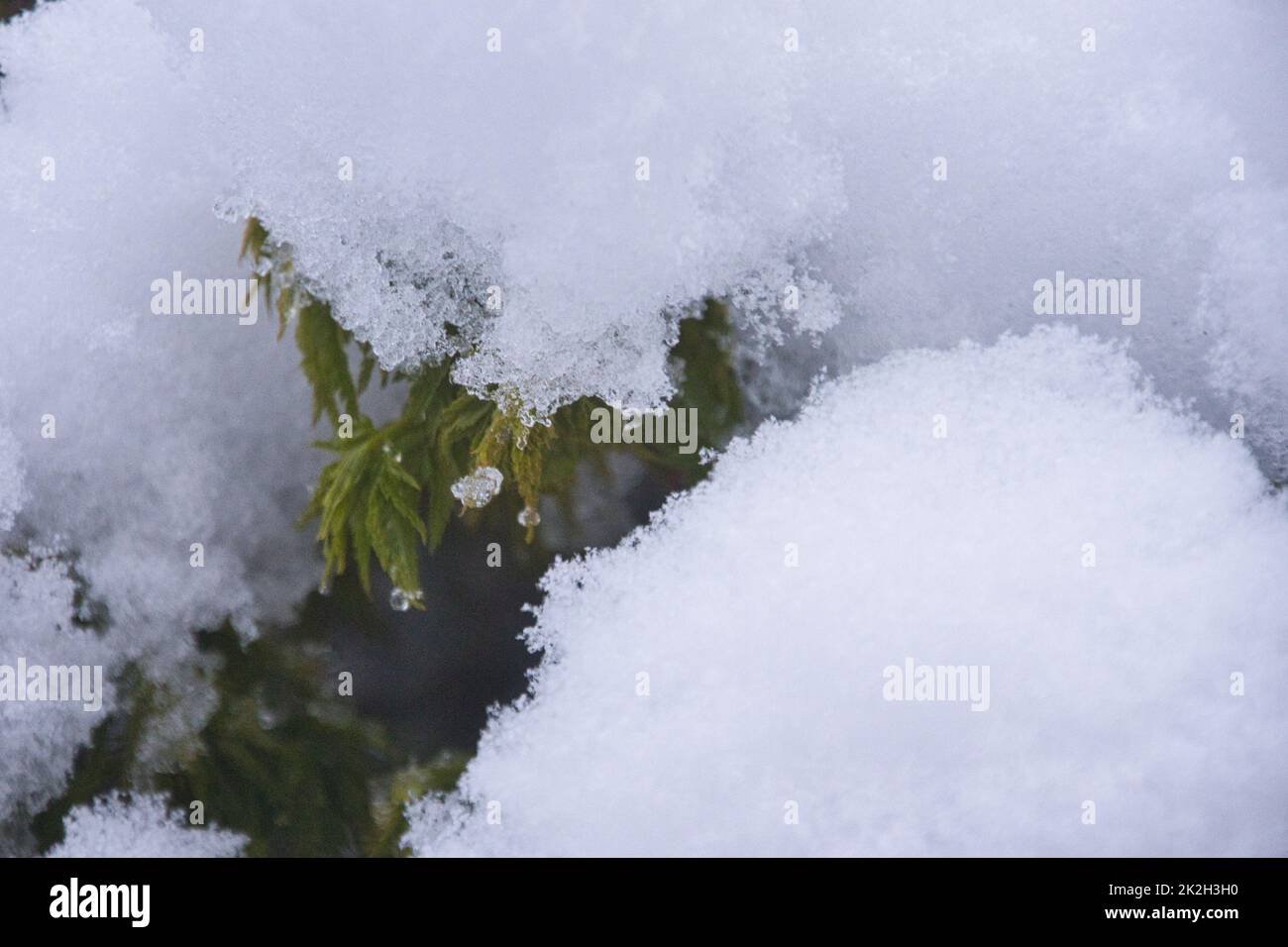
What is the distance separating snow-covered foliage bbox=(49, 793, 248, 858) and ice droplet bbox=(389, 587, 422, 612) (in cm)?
42

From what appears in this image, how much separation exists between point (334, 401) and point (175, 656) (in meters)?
0.46

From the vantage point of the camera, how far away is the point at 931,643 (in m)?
1.15

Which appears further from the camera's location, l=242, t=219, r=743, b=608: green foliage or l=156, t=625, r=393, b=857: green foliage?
l=156, t=625, r=393, b=857: green foliage

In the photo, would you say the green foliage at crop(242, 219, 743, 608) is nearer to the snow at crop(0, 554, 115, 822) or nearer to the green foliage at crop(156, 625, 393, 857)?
the green foliage at crop(156, 625, 393, 857)

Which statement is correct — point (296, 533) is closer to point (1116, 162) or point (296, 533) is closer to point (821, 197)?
point (821, 197)

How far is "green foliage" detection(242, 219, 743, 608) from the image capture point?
3.96 feet

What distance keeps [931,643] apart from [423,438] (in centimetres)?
73

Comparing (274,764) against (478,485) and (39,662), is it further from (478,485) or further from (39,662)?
(478,485)

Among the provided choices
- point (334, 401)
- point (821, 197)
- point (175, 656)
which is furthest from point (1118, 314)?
point (175, 656)

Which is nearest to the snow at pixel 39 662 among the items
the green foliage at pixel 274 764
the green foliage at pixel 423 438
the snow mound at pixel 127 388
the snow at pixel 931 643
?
the snow mound at pixel 127 388

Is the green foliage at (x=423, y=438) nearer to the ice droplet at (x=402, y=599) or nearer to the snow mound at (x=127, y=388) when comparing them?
the ice droplet at (x=402, y=599)

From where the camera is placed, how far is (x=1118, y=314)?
1217 millimetres

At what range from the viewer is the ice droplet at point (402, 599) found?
4.16 feet

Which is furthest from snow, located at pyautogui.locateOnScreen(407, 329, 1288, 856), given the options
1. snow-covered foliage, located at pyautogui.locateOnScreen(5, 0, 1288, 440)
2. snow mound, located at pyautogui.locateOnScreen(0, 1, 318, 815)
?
snow mound, located at pyautogui.locateOnScreen(0, 1, 318, 815)
